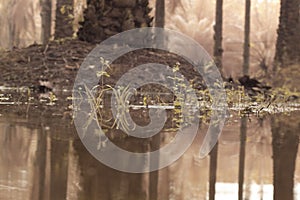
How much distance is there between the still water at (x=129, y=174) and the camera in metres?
2.38

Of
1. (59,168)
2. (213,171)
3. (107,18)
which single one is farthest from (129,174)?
(107,18)

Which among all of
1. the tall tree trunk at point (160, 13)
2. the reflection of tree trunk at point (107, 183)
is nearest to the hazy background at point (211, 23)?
the tall tree trunk at point (160, 13)

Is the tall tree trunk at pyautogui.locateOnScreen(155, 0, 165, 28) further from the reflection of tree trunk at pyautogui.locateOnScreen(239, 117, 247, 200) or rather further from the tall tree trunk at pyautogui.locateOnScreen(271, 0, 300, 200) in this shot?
→ the reflection of tree trunk at pyautogui.locateOnScreen(239, 117, 247, 200)

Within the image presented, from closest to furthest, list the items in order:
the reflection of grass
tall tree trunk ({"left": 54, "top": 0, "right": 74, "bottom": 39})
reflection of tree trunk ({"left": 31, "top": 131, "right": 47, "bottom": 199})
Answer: reflection of tree trunk ({"left": 31, "top": 131, "right": 47, "bottom": 199}) < the reflection of grass < tall tree trunk ({"left": 54, "top": 0, "right": 74, "bottom": 39})

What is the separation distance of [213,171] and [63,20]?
32.9 ft

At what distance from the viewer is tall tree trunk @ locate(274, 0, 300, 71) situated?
1185 centimetres

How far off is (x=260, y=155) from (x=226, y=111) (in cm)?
332

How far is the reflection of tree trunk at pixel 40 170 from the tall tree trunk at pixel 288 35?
28.9 ft

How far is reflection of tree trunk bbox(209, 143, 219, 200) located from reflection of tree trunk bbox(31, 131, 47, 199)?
776 millimetres

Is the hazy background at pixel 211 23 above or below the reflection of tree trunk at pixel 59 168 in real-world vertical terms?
above

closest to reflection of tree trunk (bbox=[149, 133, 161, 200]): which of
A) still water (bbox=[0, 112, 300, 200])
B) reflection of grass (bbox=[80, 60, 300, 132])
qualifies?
still water (bbox=[0, 112, 300, 200])

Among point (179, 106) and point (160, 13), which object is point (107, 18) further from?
point (179, 106)

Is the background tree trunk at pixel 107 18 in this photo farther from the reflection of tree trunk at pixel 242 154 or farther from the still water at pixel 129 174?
the still water at pixel 129 174

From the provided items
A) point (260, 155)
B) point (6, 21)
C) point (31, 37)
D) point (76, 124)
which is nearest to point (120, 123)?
point (76, 124)
